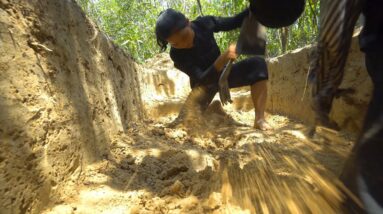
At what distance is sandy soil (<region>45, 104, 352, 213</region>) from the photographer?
960 mm

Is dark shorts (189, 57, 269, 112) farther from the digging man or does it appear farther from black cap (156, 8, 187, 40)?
black cap (156, 8, 187, 40)

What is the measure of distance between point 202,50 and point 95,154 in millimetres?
1573

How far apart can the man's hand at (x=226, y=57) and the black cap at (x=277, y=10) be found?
2.60 ft

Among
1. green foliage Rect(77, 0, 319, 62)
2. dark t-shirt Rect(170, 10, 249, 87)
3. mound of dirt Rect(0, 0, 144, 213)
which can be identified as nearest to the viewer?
mound of dirt Rect(0, 0, 144, 213)

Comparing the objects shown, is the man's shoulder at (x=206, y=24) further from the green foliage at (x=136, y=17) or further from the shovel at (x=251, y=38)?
the green foliage at (x=136, y=17)

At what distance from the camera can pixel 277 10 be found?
1.17 meters

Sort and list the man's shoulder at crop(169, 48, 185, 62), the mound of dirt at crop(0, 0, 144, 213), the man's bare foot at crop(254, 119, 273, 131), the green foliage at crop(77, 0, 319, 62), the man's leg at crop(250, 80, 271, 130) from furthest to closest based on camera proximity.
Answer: the green foliage at crop(77, 0, 319, 62) < the man's shoulder at crop(169, 48, 185, 62) < the man's leg at crop(250, 80, 271, 130) < the man's bare foot at crop(254, 119, 273, 131) < the mound of dirt at crop(0, 0, 144, 213)

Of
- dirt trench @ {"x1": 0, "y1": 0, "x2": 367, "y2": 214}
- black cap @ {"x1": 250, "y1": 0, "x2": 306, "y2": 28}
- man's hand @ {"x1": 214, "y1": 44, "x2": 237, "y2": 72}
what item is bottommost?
dirt trench @ {"x1": 0, "y1": 0, "x2": 367, "y2": 214}

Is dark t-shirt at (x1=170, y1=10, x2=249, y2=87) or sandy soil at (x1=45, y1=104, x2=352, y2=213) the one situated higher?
dark t-shirt at (x1=170, y1=10, x2=249, y2=87)

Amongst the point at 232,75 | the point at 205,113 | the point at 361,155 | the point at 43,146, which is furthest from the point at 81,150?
the point at 205,113

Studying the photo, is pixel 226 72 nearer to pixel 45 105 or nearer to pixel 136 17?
pixel 45 105

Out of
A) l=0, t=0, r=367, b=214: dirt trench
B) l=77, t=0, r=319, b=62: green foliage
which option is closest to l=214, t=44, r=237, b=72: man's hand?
l=0, t=0, r=367, b=214: dirt trench

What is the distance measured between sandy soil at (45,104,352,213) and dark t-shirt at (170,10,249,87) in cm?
89

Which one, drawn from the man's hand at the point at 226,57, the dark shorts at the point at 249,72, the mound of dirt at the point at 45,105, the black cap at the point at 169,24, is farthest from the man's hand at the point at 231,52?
the mound of dirt at the point at 45,105
